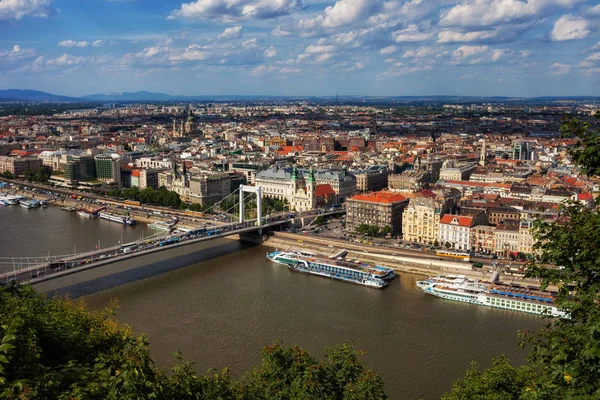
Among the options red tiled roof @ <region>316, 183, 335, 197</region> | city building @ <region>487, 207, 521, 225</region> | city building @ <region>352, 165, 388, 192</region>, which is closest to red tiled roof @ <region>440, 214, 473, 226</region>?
city building @ <region>487, 207, 521, 225</region>

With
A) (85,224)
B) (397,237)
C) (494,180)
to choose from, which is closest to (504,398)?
(397,237)

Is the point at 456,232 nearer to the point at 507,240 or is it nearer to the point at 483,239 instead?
the point at 483,239

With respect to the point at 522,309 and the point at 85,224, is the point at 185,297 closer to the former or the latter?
the point at 522,309

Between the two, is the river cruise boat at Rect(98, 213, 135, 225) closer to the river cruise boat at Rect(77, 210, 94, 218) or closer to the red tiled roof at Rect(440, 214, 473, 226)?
the river cruise boat at Rect(77, 210, 94, 218)

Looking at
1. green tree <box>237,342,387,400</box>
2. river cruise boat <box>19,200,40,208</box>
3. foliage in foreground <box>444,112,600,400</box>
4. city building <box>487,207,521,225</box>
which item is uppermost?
foliage in foreground <box>444,112,600,400</box>

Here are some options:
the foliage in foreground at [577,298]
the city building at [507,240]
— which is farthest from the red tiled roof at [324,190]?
the foliage in foreground at [577,298]

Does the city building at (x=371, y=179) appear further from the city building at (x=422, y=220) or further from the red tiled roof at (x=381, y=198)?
the city building at (x=422, y=220)
